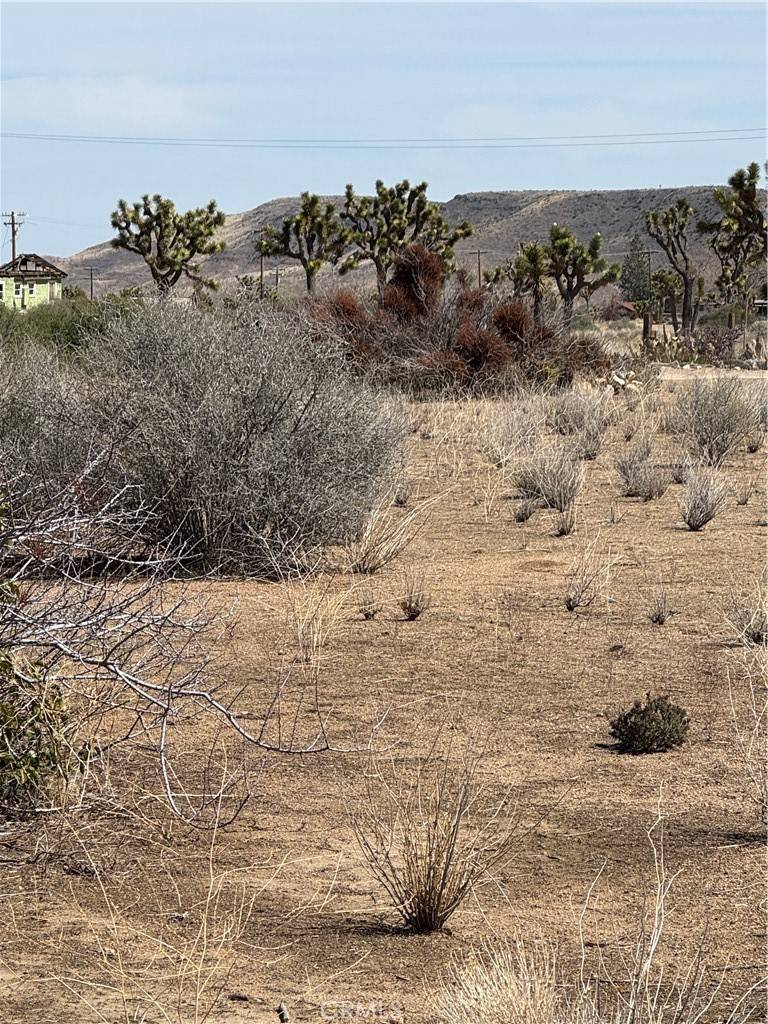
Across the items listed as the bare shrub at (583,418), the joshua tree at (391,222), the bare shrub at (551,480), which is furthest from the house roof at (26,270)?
the bare shrub at (551,480)

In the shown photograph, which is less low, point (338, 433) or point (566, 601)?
point (338, 433)

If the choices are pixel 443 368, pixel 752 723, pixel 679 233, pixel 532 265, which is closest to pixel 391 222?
pixel 532 265

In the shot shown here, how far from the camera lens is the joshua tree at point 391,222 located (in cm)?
4891

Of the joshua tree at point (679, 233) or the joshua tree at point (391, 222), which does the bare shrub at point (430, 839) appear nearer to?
the joshua tree at point (391, 222)

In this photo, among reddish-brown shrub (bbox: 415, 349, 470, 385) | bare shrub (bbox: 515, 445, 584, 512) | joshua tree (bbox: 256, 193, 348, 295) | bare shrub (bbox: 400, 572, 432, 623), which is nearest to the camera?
bare shrub (bbox: 400, 572, 432, 623)

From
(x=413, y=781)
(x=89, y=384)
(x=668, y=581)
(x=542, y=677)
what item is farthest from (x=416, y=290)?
(x=413, y=781)

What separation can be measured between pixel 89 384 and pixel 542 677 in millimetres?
6246

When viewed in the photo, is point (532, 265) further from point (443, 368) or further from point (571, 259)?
point (443, 368)

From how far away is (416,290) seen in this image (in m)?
30.0

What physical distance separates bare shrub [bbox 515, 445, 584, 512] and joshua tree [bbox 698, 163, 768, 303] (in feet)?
109

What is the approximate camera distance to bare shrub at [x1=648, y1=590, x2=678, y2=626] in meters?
10.1

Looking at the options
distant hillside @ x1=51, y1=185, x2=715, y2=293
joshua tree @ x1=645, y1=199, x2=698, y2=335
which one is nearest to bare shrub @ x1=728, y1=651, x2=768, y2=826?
joshua tree @ x1=645, y1=199, x2=698, y2=335

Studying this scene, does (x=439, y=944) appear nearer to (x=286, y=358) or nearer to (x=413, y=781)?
(x=413, y=781)

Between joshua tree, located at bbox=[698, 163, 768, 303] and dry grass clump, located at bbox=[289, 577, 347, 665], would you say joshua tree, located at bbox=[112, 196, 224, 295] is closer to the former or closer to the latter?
joshua tree, located at bbox=[698, 163, 768, 303]
